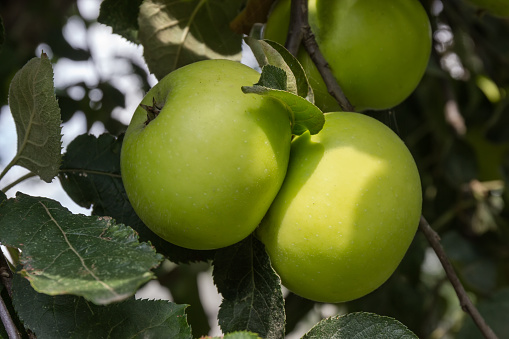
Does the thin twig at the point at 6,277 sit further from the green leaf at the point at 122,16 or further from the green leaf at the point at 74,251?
the green leaf at the point at 122,16

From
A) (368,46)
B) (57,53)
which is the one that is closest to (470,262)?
(368,46)

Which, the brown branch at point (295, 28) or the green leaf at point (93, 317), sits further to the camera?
the brown branch at point (295, 28)

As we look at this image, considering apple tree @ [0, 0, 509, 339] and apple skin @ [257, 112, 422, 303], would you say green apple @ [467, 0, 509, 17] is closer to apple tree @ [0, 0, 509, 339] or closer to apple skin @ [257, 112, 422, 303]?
apple tree @ [0, 0, 509, 339]

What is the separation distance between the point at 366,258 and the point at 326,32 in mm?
307

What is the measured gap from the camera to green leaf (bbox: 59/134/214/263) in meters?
0.69

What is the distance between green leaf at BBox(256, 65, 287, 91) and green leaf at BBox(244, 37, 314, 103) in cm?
3

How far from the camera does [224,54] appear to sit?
0.84m

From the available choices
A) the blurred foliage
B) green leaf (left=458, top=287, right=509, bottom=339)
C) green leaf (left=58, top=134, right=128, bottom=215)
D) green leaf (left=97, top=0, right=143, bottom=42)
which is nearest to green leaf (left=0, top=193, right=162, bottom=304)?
green leaf (left=58, top=134, right=128, bottom=215)

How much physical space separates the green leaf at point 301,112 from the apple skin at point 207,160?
0.05 ft

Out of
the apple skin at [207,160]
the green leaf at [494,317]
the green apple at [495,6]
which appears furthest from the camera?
the green leaf at [494,317]

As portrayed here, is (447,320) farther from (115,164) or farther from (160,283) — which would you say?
(115,164)

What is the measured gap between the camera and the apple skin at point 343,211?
553 millimetres

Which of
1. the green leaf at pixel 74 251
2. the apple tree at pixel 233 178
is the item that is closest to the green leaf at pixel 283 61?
the apple tree at pixel 233 178

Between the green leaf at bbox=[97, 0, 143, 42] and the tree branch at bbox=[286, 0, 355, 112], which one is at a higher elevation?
the green leaf at bbox=[97, 0, 143, 42]
